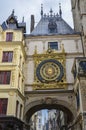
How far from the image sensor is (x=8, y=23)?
26.1 m

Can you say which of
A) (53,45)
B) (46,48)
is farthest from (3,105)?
(53,45)

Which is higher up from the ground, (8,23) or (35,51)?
(8,23)

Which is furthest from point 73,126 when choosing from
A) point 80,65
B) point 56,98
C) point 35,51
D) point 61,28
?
point 61,28

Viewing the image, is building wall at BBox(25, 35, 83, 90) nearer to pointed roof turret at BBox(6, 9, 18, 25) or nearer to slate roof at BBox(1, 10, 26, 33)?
slate roof at BBox(1, 10, 26, 33)

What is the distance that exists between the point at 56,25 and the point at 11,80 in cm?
1357

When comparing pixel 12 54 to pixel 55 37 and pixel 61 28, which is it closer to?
pixel 55 37

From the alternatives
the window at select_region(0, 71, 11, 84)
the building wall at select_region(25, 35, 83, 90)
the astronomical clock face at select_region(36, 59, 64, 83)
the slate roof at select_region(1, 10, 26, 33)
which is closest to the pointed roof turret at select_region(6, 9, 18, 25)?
the slate roof at select_region(1, 10, 26, 33)

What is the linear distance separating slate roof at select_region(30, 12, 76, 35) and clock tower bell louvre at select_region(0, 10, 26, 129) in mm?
5987

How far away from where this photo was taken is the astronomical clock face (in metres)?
23.4

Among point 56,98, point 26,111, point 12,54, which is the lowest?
point 26,111

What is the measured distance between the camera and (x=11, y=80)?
63.6 feet

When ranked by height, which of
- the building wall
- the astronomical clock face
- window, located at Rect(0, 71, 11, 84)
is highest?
the building wall

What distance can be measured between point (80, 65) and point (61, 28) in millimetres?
11068

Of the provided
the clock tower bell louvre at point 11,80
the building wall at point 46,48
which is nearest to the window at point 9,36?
the clock tower bell louvre at point 11,80
